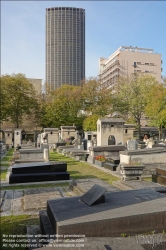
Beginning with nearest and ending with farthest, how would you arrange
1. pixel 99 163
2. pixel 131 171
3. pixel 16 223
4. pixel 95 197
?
pixel 95 197
pixel 16 223
pixel 131 171
pixel 99 163

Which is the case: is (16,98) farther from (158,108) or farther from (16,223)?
(16,223)

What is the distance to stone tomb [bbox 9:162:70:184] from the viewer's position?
10859 millimetres

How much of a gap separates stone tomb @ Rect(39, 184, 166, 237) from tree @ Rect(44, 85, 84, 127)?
41.1 m

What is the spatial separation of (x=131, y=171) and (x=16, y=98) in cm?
4107

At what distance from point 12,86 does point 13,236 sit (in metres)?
44.9

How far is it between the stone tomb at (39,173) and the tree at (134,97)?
113 feet

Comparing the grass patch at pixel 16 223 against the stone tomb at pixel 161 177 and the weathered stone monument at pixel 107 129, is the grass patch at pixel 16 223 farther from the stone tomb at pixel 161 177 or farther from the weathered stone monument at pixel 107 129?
the weathered stone monument at pixel 107 129

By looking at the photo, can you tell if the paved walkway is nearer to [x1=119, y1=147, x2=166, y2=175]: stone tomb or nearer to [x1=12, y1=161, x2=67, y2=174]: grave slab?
[x1=12, y1=161, x2=67, y2=174]: grave slab

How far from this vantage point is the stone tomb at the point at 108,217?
404 centimetres

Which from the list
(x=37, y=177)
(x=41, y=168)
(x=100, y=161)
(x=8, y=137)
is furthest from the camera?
(x=8, y=137)

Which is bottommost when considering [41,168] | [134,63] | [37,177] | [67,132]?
[37,177]

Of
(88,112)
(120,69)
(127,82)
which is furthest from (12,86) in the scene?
(120,69)

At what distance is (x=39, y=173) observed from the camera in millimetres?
11109

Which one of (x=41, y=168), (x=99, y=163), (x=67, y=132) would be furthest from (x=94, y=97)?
(x=41, y=168)
